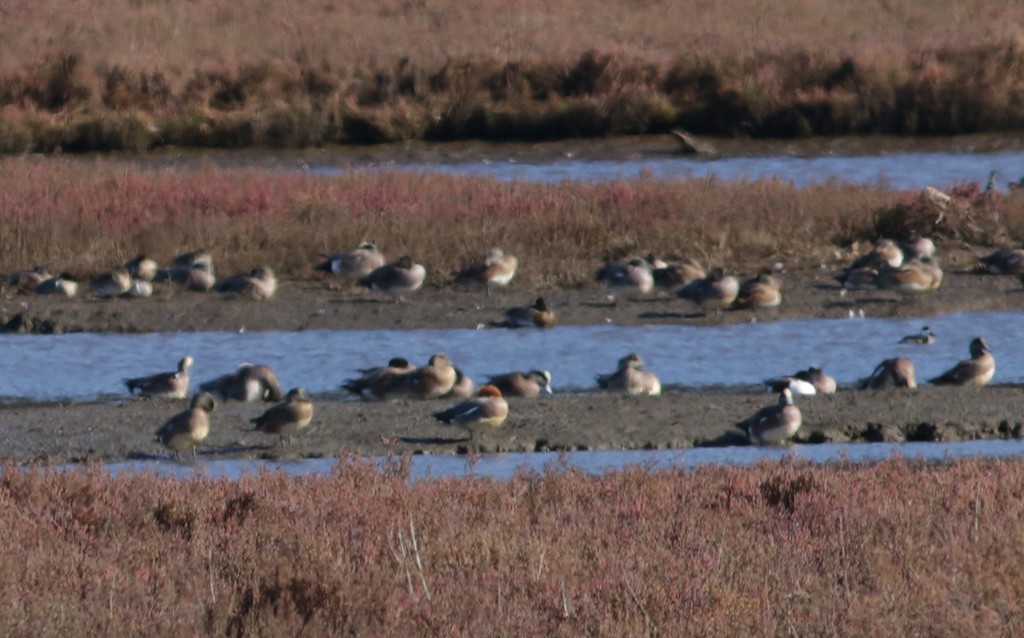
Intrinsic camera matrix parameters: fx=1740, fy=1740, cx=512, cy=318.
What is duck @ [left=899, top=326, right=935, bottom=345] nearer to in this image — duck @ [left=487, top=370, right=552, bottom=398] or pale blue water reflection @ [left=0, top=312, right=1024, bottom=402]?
pale blue water reflection @ [left=0, top=312, right=1024, bottom=402]

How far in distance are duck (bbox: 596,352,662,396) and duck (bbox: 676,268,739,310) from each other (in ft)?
10.4

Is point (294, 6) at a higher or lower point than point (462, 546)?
lower

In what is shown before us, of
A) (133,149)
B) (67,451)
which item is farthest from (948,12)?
(67,451)

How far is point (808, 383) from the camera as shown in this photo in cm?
1411

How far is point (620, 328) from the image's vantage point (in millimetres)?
17750

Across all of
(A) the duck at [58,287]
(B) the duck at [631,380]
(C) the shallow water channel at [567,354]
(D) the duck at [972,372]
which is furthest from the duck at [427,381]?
(A) the duck at [58,287]

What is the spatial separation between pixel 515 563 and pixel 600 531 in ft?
2.86

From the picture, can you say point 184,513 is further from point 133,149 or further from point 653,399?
point 133,149

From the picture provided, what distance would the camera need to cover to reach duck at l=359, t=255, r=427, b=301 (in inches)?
725

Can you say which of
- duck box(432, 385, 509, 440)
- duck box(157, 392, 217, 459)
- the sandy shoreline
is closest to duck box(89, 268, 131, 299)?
the sandy shoreline

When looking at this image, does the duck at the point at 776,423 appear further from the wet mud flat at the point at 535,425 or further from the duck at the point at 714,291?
the duck at the point at 714,291

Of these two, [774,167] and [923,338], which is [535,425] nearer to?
[923,338]

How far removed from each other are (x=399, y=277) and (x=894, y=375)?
20.0 ft

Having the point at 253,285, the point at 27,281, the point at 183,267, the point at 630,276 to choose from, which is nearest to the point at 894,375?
the point at 630,276
